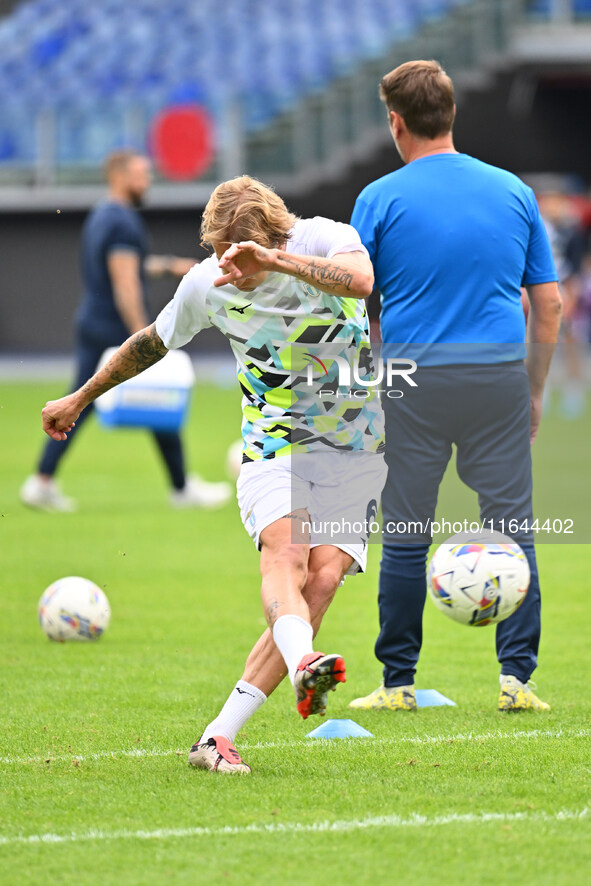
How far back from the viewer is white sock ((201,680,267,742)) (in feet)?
14.0

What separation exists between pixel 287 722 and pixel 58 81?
24.9m

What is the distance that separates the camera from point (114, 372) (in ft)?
14.7

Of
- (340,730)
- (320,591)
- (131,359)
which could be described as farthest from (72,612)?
(320,591)

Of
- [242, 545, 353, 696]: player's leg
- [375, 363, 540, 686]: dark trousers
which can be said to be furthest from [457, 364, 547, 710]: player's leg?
[242, 545, 353, 696]: player's leg

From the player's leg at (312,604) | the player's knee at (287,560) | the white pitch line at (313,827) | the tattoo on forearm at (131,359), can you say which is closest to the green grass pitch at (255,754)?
the white pitch line at (313,827)

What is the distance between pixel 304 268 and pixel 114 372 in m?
0.87

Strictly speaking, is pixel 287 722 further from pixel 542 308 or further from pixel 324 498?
pixel 542 308

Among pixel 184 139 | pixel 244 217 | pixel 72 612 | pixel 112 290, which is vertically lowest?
pixel 72 612

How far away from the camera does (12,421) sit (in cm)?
1767

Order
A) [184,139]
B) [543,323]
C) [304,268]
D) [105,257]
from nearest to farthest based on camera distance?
1. [304,268]
2. [543,323]
3. [105,257]
4. [184,139]

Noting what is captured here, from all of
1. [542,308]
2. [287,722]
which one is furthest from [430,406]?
[287,722]

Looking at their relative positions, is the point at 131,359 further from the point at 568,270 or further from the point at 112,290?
the point at 568,270

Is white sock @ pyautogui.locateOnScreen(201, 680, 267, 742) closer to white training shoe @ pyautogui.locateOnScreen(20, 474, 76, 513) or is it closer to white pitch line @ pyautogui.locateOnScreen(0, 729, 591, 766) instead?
white pitch line @ pyautogui.locateOnScreen(0, 729, 591, 766)

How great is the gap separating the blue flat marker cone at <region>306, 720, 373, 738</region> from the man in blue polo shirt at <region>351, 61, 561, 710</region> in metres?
0.42
